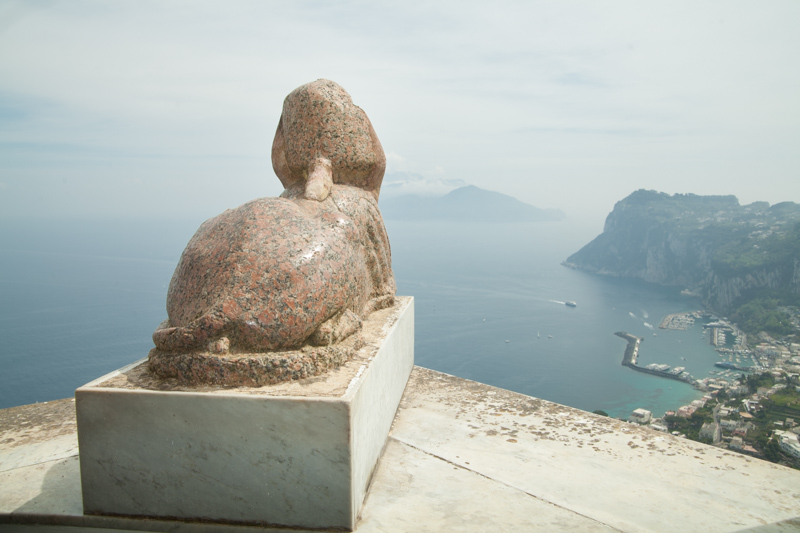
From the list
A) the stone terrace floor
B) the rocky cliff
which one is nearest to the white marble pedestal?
the stone terrace floor

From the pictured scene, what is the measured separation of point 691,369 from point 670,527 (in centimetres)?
3935

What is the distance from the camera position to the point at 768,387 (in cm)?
2264

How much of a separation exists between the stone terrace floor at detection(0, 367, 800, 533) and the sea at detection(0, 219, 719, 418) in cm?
2815

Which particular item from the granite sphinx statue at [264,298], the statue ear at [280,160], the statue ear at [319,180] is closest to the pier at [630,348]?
the statue ear at [280,160]

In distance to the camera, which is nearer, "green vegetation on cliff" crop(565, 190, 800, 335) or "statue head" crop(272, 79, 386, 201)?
"statue head" crop(272, 79, 386, 201)

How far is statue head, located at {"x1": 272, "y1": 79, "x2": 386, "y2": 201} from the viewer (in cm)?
508

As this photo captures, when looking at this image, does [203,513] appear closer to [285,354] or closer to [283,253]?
[285,354]

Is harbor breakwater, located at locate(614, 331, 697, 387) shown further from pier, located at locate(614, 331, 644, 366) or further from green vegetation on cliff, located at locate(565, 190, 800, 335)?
green vegetation on cliff, located at locate(565, 190, 800, 335)

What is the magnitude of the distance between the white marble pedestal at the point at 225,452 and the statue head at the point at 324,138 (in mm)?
2423

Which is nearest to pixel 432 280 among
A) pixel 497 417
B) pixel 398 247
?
pixel 398 247

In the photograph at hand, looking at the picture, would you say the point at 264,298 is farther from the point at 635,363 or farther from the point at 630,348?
the point at 630,348

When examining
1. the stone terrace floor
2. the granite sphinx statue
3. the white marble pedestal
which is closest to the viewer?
the white marble pedestal

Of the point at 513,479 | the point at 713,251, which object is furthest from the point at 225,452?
the point at 713,251

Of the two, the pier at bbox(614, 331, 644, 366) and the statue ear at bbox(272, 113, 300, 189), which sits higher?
the statue ear at bbox(272, 113, 300, 189)
